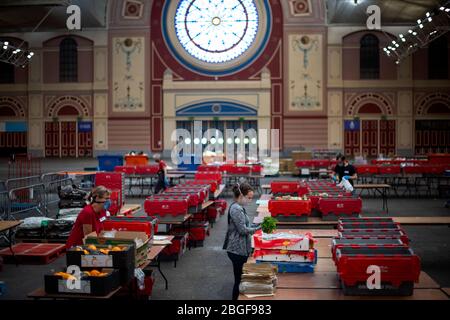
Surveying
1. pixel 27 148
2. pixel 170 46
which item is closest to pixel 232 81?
pixel 170 46

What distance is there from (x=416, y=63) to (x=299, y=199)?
99.0ft

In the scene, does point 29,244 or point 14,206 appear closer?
point 29,244

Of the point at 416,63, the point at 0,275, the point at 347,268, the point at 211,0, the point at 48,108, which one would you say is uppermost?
the point at 211,0

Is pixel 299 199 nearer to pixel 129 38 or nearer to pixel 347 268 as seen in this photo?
pixel 347 268

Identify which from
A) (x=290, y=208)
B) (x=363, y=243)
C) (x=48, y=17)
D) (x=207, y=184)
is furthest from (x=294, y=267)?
(x=48, y=17)

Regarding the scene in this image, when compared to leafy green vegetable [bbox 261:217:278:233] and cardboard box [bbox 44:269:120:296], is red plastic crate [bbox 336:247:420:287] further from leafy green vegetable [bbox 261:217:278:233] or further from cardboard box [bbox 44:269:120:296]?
cardboard box [bbox 44:269:120:296]

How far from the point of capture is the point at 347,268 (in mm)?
5684

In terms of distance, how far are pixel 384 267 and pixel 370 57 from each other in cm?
3415

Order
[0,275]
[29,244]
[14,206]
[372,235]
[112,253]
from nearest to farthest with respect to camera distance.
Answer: [112,253]
[372,235]
[0,275]
[29,244]
[14,206]

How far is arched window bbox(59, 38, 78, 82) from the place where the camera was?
39.2 m

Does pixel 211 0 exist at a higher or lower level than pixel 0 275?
higher

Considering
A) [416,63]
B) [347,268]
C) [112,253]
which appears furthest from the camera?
[416,63]

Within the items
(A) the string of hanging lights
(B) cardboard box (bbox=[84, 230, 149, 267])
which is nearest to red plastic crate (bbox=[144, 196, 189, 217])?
(B) cardboard box (bbox=[84, 230, 149, 267])

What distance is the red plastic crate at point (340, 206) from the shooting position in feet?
33.5
